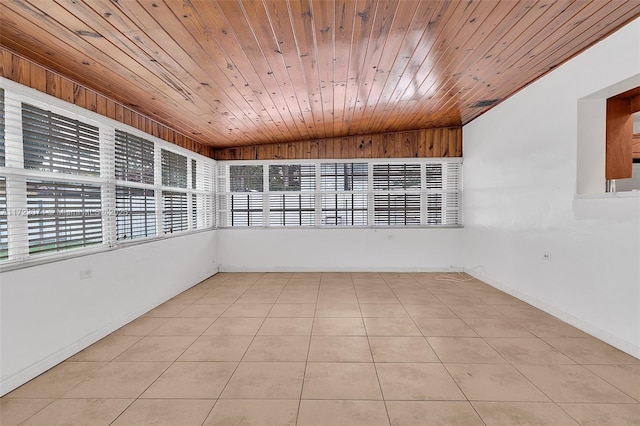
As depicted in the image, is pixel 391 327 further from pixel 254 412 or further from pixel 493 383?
pixel 254 412

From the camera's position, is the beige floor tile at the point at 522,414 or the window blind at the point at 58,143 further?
the window blind at the point at 58,143

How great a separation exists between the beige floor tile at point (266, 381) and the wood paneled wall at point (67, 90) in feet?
8.97

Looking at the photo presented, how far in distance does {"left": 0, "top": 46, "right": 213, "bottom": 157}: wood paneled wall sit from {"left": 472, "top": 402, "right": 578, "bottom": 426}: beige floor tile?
395 cm

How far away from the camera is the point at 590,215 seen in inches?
114

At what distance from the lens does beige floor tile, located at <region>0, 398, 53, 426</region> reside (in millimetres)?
1799

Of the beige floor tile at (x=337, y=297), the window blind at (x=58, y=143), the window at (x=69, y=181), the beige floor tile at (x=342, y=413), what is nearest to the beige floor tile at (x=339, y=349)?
the beige floor tile at (x=342, y=413)

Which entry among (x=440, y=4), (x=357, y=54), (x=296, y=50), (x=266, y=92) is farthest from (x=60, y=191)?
(x=440, y=4)

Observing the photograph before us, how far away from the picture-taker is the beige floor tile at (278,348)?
8.26 ft

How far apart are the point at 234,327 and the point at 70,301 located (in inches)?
57.3

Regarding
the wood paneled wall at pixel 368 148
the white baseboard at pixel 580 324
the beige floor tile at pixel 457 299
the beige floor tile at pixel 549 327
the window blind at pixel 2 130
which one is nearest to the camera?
the window blind at pixel 2 130

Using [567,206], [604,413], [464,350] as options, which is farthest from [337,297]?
[567,206]

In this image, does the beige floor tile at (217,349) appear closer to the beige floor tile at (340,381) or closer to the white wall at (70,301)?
the beige floor tile at (340,381)

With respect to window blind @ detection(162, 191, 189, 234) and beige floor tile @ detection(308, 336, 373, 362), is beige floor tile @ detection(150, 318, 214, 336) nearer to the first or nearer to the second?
beige floor tile @ detection(308, 336, 373, 362)

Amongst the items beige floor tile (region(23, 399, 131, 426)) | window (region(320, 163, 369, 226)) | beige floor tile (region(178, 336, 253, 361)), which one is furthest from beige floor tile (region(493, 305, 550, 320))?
beige floor tile (region(23, 399, 131, 426))
